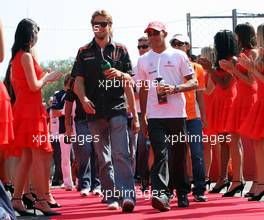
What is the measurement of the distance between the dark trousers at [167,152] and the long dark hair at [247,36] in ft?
5.49

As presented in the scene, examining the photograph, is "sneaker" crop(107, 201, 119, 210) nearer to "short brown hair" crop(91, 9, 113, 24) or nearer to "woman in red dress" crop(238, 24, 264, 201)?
"woman in red dress" crop(238, 24, 264, 201)

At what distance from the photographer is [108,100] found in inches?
342

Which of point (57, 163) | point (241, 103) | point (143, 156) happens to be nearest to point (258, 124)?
point (241, 103)

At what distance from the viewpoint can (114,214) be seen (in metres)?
8.27

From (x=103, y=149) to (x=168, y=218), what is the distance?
5.10ft

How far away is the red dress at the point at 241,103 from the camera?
977cm

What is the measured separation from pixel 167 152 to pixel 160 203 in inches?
26.2

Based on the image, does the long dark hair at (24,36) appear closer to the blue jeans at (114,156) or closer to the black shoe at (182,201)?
the blue jeans at (114,156)

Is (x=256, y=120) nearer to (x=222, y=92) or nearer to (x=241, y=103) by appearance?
(x=241, y=103)

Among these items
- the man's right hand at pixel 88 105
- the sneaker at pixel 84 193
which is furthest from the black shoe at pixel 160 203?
the sneaker at pixel 84 193

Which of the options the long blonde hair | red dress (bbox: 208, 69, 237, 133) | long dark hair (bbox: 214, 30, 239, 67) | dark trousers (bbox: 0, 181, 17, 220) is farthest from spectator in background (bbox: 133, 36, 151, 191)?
dark trousers (bbox: 0, 181, 17, 220)

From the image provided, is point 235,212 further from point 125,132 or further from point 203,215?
point 125,132

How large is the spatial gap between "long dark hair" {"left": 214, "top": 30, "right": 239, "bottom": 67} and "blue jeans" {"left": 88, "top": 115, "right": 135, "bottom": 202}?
204 cm

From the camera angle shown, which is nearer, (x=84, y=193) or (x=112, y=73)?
(x=112, y=73)
